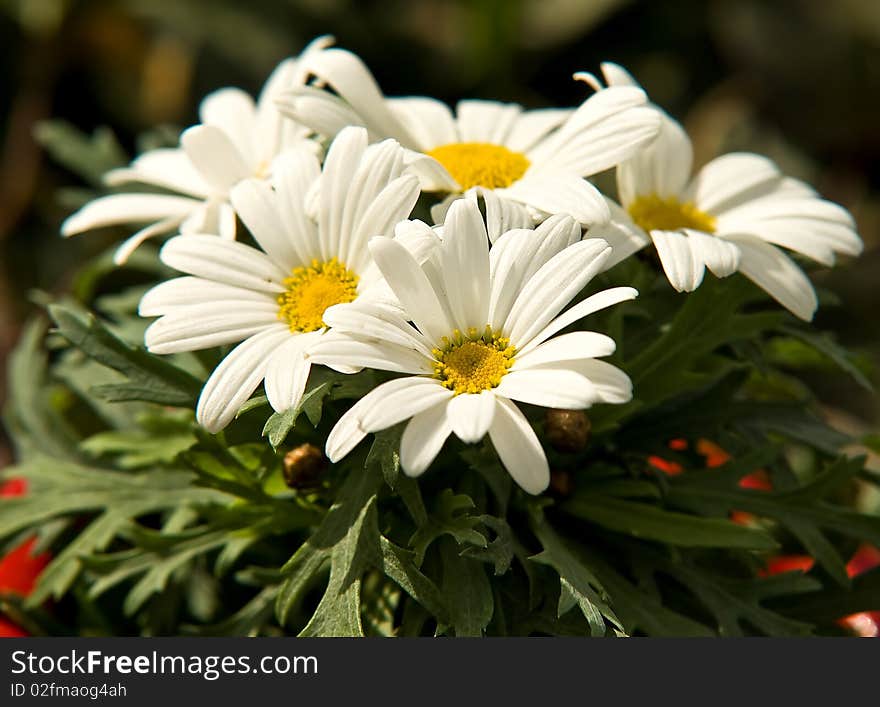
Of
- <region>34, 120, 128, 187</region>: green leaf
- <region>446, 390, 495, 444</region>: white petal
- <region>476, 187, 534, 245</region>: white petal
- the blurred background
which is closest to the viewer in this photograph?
<region>446, 390, 495, 444</region>: white petal

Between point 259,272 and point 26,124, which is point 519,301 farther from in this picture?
point 26,124

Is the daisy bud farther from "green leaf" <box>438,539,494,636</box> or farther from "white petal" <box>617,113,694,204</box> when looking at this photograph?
"white petal" <box>617,113,694,204</box>

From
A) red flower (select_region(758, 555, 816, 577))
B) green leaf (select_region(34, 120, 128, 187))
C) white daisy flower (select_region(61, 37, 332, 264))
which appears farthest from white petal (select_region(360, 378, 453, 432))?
green leaf (select_region(34, 120, 128, 187))

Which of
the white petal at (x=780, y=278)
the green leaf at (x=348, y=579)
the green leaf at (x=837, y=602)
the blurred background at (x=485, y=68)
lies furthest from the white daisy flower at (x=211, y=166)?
the blurred background at (x=485, y=68)

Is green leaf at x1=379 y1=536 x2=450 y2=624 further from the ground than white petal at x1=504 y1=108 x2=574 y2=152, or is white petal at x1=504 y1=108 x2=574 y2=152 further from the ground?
white petal at x1=504 y1=108 x2=574 y2=152

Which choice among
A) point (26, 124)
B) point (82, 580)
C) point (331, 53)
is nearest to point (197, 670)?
point (82, 580)

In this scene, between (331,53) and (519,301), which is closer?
(519,301)

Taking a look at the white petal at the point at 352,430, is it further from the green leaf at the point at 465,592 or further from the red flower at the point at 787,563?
the red flower at the point at 787,563

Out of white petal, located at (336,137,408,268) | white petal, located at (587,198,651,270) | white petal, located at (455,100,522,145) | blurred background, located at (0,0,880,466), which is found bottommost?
white petal, located at (587,198,651,270)
